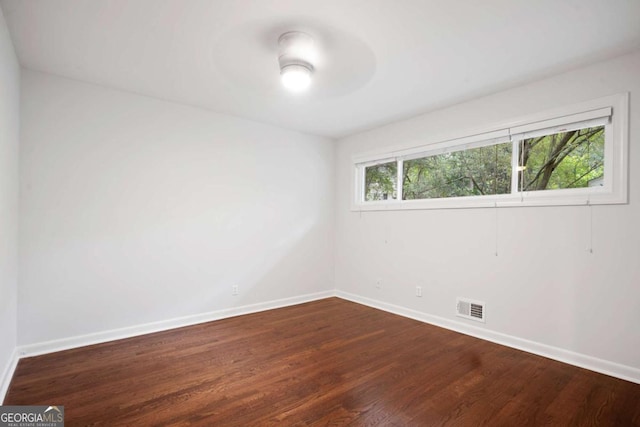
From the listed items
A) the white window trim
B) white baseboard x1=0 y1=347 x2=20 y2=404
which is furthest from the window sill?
white baseboard x1=0 y1=347 x2=20 y2=404

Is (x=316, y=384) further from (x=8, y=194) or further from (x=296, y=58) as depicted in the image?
Answer: (x=8, y=194)

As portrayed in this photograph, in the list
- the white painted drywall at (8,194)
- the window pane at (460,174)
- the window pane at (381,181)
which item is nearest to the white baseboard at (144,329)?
the white painted drywall at (8,194)

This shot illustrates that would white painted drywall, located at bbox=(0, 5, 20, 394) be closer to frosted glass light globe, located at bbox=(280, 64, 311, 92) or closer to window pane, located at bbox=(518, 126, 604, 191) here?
frosted glass light globe, located at bbox=(280, 64, 311, 92)

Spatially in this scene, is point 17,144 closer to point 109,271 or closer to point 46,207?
point 46,207

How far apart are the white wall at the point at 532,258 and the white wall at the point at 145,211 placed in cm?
152

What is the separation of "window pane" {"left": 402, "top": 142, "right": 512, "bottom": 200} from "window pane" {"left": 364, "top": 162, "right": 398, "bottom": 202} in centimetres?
19

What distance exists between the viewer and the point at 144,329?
3281 millimetres

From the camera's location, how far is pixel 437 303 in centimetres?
366

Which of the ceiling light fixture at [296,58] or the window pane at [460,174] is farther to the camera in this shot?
the window pane at [460,174]

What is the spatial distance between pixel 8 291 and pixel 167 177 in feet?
5.35

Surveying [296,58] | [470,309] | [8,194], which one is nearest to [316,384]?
[470,309]

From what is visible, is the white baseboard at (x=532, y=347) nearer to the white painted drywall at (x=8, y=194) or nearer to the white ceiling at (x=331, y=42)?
the white ceiling at (x=331, y=42)

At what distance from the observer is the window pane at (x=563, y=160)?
267 cm

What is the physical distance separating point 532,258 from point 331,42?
2.60 m
